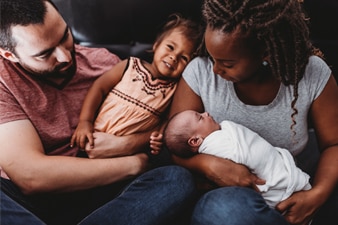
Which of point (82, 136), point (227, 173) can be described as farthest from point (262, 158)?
point (82, 136)

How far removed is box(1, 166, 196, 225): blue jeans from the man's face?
0.41 m

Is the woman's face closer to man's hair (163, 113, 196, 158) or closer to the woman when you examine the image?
the woman

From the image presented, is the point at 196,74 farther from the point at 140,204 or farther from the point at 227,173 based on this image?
the point at 140,204

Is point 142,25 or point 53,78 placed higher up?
point 142,25

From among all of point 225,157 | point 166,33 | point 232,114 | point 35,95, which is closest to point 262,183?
point 225,157

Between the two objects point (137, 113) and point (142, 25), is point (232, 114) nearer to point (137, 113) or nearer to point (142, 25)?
point (137, 113)

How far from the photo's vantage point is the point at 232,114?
1.35 m

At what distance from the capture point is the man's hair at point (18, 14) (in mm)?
1254

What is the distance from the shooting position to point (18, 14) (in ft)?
4.11

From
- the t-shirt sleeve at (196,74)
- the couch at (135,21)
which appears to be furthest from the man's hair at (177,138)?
the couch at (135,21)

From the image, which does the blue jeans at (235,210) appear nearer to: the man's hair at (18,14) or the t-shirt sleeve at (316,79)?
the t-shirt sleeve at (316,79)

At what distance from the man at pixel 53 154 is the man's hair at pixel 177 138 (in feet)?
0.26

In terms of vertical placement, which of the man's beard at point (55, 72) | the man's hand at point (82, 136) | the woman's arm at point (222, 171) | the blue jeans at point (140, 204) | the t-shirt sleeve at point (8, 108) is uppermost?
the man's beard at point (55, 72)

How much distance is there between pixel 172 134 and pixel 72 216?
415 mm
